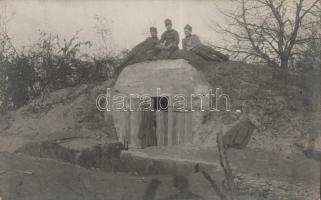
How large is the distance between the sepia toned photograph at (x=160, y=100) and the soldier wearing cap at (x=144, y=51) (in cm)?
3

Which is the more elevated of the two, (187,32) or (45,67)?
(187,32)

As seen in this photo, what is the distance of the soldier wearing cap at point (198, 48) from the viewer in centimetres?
841

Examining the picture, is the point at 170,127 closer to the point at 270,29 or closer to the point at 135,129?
the point at 135,129

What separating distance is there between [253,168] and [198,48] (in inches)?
96.3

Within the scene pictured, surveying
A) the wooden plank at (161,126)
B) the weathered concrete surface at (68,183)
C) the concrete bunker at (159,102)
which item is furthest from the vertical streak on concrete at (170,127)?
the weathered concrete surface at (68,183)

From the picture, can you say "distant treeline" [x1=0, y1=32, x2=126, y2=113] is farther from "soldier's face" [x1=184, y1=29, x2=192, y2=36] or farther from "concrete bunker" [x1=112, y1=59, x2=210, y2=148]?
"soldier's face" [x1=184, y1=29, x2=192, y2=36]

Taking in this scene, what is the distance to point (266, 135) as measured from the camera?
27.2 ft

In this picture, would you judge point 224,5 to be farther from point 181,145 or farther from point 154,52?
point 181,145

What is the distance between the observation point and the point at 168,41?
8.84 metres

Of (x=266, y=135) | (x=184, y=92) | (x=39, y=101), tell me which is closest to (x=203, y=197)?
(x=266, y=135)

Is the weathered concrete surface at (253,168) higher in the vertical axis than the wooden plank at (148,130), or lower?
lower

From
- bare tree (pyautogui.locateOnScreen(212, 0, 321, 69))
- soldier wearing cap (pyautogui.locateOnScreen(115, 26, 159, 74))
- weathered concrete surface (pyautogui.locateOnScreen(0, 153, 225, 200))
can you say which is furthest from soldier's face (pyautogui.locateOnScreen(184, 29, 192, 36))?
weathered concrete surface (pyautogui.locateOnScreen(0, 153, 225, 200))

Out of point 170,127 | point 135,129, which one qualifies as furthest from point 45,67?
point 170,127

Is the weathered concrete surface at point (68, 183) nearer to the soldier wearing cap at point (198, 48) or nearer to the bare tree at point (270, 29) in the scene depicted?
the soldier wearing cap at point (198, 48)
